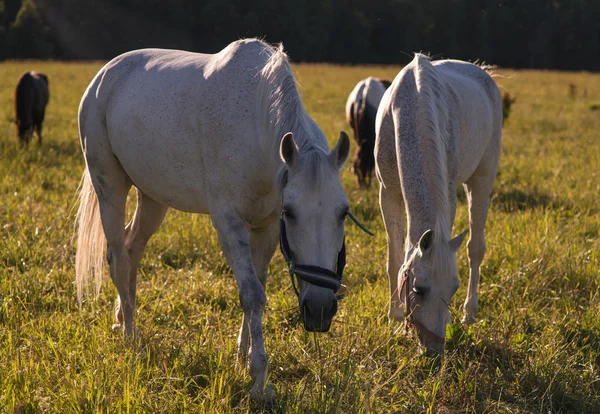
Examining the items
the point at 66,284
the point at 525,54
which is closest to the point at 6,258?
the point at 66,284

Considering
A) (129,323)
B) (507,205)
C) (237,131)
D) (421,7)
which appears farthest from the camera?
(421,7)

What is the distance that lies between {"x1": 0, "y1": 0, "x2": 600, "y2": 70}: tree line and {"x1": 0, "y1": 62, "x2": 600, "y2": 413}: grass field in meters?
7.57

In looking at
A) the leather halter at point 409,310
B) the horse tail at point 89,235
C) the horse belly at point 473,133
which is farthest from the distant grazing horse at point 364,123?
the leather halter at point 409,310

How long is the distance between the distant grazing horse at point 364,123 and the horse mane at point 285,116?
17.1 ft

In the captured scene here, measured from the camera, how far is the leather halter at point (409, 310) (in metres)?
3.23

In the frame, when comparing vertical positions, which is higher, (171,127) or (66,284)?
(171,127)

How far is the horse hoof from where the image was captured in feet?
9.73

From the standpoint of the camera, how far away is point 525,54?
158 feet

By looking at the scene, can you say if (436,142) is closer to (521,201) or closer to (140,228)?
(140,228)

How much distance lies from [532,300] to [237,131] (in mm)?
2722

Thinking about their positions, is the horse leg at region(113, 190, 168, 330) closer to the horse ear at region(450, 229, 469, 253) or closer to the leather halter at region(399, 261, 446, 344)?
the leather halter at region(399, 261, 446, 344)

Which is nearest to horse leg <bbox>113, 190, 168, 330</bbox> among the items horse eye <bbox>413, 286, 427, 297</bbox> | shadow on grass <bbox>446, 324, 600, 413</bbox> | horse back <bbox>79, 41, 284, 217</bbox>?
horse back <bbox>79, 41, 284, 217</bbox>

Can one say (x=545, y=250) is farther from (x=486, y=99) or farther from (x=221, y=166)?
(x=221, y=166)

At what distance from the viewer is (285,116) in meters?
3.02
